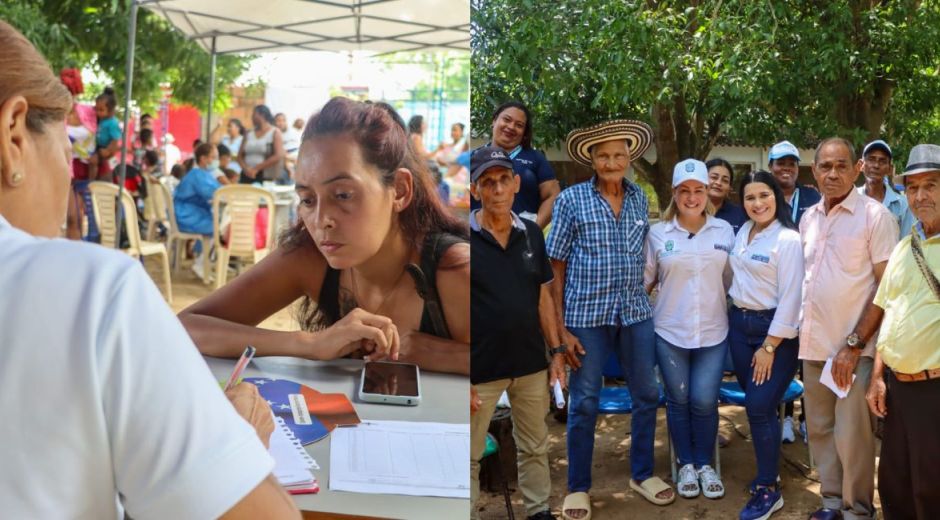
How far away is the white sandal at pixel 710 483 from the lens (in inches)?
140

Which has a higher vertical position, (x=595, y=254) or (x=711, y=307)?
(x=595, y=254)

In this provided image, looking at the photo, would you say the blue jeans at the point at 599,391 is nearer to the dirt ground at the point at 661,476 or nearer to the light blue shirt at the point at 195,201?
the dirt ground at the point at 661,476

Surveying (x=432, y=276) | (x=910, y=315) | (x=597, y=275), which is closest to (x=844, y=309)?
(x=910, y=315)

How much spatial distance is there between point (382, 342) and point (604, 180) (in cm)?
161

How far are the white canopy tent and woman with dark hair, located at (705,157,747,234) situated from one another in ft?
6.76

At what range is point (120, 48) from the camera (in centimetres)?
255

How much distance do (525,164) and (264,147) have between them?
143 centimetres

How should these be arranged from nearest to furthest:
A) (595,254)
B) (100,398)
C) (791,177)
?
(100,398) → (595,254) → (791,177)

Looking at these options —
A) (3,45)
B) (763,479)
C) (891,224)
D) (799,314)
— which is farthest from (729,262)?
(3,45)

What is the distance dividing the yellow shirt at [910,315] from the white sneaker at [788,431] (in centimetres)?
153

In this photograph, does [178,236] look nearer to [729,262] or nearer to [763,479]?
[729,262]

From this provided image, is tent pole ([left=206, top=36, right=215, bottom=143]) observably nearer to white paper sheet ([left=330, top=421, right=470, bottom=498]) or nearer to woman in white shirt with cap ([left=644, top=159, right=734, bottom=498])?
white paper sheet ([left=330, top=421, right=470, bottom=498])

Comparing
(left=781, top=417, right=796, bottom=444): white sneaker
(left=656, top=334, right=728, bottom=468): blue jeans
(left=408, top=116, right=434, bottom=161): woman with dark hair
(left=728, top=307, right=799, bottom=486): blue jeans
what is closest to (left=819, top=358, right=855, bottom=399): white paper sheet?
(left=728, top=307, right=799, bottom=486): blue jeans

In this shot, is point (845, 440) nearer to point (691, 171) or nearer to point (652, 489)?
point (652, 489)
